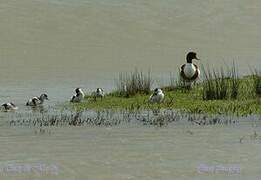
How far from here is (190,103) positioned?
1680cm

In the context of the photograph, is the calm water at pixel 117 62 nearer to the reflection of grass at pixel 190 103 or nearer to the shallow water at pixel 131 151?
the shallow water at pixel 131 151

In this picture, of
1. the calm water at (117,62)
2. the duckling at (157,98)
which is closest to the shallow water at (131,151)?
the calm water at (117,62)

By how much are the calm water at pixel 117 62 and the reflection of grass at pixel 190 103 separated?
176 centimetres

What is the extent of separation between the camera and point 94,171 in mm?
8492

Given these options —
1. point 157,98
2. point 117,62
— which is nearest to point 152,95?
point 157,98

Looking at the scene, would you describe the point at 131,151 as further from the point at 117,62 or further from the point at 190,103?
the point at 117,62

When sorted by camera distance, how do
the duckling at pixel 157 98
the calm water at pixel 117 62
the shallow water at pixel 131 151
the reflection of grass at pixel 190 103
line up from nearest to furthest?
the shallow water at pixel 131 151
the calm water at pixel 117 62
the reflection of grass at pixel 190 103
the duckling at pixel 157 98

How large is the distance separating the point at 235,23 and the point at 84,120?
36.7m

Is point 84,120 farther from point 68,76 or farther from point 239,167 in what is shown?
point 68,76

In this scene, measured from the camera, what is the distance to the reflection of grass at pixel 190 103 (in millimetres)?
15094

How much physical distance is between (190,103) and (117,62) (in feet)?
57.7

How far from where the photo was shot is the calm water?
30.0 ft

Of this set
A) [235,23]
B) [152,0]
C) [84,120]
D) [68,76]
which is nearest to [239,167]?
[84,120]

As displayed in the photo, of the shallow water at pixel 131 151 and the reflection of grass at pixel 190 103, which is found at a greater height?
the reflection of grass at pixel 190 103
